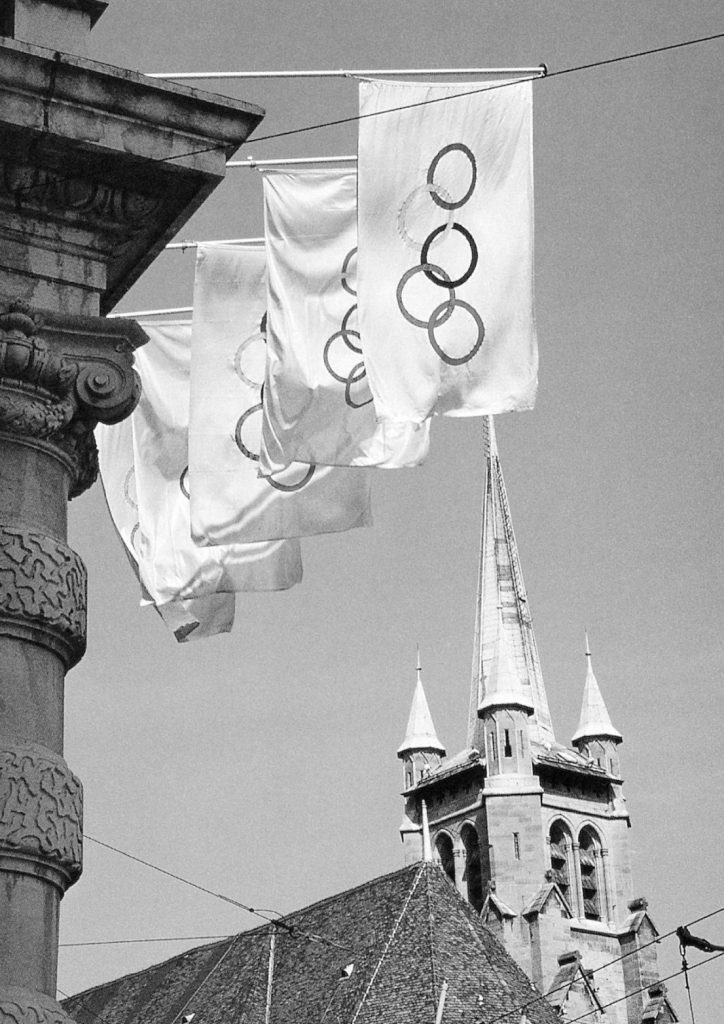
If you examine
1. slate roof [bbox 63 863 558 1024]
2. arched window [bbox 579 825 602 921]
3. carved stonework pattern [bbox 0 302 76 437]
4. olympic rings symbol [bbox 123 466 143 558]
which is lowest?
carved stonework pattern [bbox 0 302 76 437]

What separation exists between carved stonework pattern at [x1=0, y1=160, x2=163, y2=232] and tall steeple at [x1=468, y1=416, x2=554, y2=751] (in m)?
59.8

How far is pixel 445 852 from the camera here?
Answer: 67312 millimetres

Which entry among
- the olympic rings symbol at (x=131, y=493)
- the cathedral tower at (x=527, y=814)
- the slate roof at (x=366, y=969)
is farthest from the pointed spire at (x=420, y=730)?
the olympic rings symbol at (x=131, y=493)

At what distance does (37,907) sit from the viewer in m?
6.28

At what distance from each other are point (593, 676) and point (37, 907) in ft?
218

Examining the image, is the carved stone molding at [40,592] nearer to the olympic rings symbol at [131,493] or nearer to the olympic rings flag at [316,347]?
the olympic rings flag at [316,347]

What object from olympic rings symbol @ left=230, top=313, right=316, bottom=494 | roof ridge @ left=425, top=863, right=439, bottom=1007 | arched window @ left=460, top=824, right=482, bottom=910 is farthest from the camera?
arched window @ left=460, top=824, right=482, bottom=910

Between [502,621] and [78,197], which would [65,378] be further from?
[502,621]

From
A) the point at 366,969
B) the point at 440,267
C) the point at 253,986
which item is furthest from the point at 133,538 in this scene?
the point at 253,986

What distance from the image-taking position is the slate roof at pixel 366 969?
27.9 meters

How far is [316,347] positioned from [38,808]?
4687mm

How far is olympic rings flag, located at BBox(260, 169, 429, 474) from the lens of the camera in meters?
10.4

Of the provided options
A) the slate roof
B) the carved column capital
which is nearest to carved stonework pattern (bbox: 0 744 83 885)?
the carved column capital

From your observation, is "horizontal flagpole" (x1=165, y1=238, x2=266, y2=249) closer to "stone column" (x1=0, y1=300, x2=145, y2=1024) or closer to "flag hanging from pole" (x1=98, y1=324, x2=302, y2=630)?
"flag hanging from pole" (x1=98, y1=324, x2=302, y2=630)
